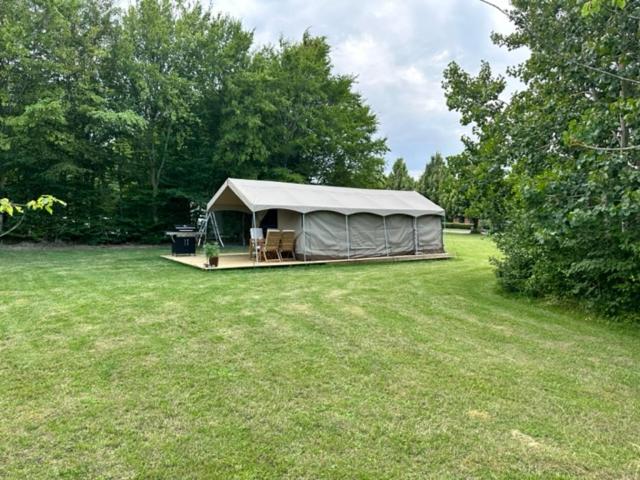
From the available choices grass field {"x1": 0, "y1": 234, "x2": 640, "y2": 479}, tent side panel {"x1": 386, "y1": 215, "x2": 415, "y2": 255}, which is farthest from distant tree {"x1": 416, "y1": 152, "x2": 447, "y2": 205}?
grass field {"x1": 0, "y1": 234, "x2": 640, "y2": 479}

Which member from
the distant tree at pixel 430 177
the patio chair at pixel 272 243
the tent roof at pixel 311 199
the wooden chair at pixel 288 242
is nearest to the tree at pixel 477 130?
the tent roof at pixel 311 199

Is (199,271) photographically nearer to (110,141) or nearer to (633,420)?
(633,420)

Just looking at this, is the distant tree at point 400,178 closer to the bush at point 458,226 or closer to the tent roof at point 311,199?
the bush at point 458,226

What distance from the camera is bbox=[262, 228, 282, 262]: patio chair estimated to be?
9.80m

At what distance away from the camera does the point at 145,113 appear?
15.2 m

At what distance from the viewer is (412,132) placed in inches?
740

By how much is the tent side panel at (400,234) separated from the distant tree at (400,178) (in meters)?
25.5

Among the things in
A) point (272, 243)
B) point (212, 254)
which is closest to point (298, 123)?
point (272, 243)

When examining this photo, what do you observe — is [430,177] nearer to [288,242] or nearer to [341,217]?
[341,217]

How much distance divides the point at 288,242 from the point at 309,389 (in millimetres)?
7608

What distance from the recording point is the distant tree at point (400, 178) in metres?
36.8

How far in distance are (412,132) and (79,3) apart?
46.6ft

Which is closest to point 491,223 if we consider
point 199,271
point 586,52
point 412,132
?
point 586,52

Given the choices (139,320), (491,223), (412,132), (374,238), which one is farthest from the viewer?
(412,132)
